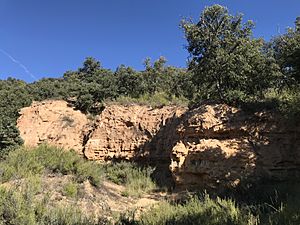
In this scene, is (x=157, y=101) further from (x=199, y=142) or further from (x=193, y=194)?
(x=193, y=194)

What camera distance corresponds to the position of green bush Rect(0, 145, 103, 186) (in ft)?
41.8

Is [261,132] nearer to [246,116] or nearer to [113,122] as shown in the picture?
[246,116]

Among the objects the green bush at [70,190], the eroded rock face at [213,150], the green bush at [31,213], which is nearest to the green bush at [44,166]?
the green bush at [70,190]

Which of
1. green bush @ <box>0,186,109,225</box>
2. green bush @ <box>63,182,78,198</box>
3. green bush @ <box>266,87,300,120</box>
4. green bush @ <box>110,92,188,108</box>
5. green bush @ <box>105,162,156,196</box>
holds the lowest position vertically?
green bush @ <box>0,186,109,225</box>

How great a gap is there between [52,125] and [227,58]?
1109 centimetres

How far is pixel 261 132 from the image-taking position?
12.8 m

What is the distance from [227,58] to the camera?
14031mm

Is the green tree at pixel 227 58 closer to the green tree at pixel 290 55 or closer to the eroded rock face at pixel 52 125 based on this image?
the green tree at pixel 290 55

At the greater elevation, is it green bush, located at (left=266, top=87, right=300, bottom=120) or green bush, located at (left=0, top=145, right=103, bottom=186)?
green bush, located at (left=266, top=87, right=300, bottom=120)

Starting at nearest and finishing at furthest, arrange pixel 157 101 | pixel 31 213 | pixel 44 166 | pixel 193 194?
Answer: pixel 31 213 → pixel 193 194 → pixel 44 166 → pixel 157 101

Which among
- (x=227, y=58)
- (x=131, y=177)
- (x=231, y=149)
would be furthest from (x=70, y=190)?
(x=227, y=58)

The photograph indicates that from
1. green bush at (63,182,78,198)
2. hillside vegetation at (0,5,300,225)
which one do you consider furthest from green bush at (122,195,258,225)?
green bush at (63,182,78,198)

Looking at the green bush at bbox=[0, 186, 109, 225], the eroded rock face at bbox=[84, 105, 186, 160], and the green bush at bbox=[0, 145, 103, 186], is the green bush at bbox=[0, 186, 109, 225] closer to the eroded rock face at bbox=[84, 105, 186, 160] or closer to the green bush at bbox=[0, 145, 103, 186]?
the green bush at bbox=[0, 145, 103, 186]

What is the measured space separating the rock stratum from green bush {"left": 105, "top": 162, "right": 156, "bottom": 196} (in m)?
0.90
